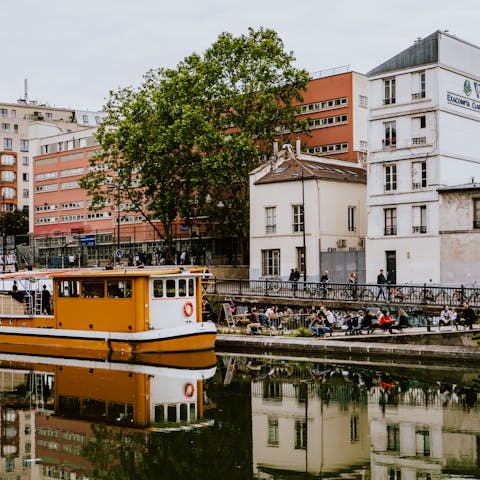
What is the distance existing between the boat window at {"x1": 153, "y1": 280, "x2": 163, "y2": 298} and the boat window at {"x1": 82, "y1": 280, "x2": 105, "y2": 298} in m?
2.63

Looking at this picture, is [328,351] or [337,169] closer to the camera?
[328,351]

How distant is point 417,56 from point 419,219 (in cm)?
988

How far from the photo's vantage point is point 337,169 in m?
60.2

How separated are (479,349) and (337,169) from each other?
1200 inches

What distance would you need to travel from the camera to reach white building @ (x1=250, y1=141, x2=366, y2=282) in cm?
5447

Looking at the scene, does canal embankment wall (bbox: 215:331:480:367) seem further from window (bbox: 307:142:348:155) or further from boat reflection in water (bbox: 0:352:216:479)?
window (bbox: 307:142:348:155)

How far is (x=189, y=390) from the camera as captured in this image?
27609 millimetres

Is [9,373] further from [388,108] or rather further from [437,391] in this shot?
[388,108]

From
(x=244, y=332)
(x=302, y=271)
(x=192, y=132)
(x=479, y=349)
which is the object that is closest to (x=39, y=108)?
(x=192, y=132)

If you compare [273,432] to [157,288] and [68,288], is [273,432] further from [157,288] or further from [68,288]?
[68,288]

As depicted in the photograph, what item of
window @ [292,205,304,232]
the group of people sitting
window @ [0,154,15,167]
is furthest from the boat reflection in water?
window @ [0,154,15,167]

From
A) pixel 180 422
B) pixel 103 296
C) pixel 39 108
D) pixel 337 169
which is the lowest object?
pixel 180 422

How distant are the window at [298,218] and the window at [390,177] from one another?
6.31 meters

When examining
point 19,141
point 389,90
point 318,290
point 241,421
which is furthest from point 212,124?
point 19,141
